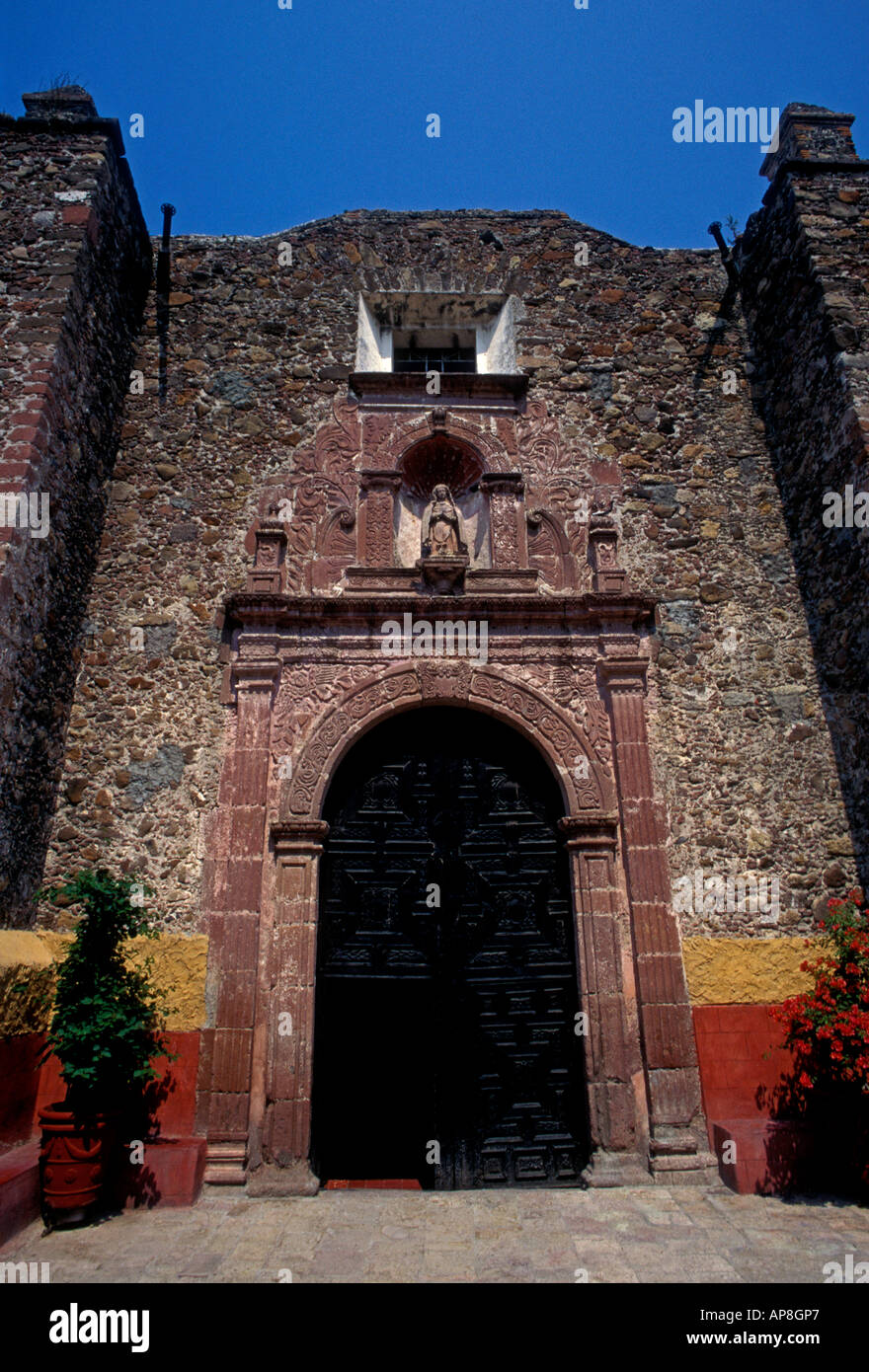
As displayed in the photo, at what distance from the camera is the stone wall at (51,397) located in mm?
5156

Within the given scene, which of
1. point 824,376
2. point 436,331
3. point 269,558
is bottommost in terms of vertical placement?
point 269,558

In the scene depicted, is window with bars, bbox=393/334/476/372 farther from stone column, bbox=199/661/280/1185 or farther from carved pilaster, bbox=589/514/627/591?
stone column, bbox=199/661/280/1185

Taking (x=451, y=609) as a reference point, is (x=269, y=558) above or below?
above

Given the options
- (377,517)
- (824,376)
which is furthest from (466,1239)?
(824,376)

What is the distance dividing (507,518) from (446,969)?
3.64m

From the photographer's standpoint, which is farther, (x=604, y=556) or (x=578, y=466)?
(x=578, y=466)

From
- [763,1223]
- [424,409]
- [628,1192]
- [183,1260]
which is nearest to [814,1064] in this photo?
[763,1223]

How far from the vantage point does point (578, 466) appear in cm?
673

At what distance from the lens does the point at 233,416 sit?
6.83 metres

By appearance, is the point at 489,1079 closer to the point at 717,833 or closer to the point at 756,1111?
the point at 756,1111

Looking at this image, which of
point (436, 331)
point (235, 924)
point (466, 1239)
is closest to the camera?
point (466, 1239)

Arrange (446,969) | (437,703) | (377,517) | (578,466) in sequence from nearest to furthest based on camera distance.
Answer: (446,969) → (437,703) → (377,517) → (578,466)

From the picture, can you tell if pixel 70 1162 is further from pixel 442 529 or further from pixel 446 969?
pixel 442 529

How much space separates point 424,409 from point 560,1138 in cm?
585
